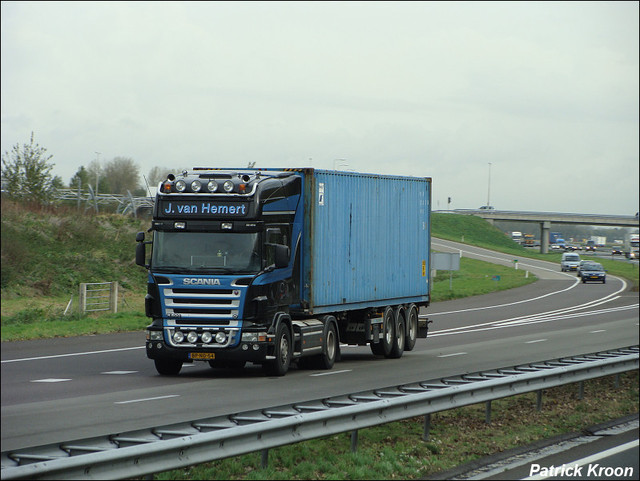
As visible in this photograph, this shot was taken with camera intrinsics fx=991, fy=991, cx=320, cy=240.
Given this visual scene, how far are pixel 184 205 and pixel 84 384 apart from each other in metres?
3.66

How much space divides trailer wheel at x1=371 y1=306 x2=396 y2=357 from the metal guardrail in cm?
879

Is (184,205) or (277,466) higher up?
(184,205)

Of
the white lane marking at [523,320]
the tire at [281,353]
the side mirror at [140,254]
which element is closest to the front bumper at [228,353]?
the tire at [281,353]

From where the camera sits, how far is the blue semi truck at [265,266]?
17.9 meters

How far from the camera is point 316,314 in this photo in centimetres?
2027

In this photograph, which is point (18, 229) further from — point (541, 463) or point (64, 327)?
point (64, 327)

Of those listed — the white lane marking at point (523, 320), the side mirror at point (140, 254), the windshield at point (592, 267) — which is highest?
the side mirror at point (140, 254)

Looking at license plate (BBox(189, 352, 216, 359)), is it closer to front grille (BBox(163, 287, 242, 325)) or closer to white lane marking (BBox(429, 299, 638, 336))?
front grille (BBox(163, 287, 242, 325))

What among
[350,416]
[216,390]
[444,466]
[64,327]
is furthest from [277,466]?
[64,327]

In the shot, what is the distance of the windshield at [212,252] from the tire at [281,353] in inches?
61.1

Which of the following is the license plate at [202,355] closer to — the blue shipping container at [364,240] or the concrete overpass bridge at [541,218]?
the blue shipping container at [364,240]

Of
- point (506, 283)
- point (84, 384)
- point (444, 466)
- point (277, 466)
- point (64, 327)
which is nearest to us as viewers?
point (277, 466)

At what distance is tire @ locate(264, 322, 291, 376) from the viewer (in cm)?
1862

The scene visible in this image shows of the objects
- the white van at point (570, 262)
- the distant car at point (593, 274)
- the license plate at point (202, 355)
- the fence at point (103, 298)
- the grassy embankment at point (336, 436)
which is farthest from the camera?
the white van at point (570, 262)
